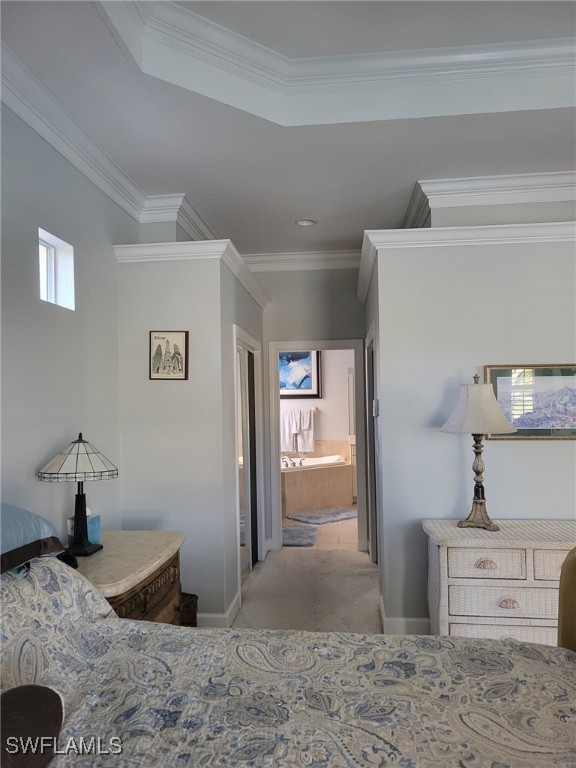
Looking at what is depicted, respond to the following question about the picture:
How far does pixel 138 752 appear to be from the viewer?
102 centimetres

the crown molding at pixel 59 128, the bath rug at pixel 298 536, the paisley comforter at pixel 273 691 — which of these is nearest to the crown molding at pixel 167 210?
the crown molding at pixel 59 128

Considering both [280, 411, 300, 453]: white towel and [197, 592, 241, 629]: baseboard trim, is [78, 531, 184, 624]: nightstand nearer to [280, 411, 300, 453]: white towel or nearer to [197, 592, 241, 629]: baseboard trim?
[197, 592, 241, 629]: baseboard trim

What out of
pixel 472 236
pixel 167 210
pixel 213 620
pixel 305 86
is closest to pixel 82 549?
pixel 213 620

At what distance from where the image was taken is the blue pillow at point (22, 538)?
1.40 meters

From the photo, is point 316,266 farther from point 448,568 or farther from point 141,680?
point 141,680

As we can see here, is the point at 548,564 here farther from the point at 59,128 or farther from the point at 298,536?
the point at 298,536

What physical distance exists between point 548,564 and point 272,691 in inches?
70.6

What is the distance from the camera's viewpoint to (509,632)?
8.16ft

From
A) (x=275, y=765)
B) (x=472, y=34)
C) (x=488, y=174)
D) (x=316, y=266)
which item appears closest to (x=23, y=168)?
(x=472, y=34)

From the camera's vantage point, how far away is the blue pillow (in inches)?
55.1

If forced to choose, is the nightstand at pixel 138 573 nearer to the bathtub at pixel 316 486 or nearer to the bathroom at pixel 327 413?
A: the bathtub at pixel 316 486

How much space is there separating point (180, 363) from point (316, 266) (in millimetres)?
2156

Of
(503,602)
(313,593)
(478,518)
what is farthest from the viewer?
(313,593)

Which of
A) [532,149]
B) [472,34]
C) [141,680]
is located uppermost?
[472,34]
